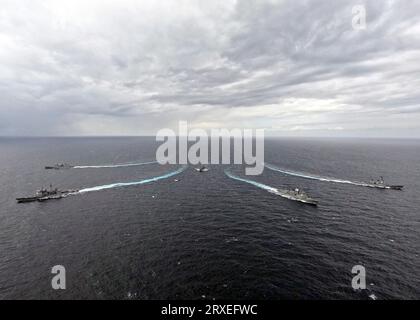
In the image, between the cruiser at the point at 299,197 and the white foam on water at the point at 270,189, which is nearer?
the cruiser at the point at 299,197

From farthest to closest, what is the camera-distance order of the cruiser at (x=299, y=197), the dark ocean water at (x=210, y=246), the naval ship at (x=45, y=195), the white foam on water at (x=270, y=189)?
the white foam on water at (x=270, y=189)
the naval ship at (x=45, y=195)
the cruiser at (x=299, y=197)
the dark ocean water at (x=210, y=246)

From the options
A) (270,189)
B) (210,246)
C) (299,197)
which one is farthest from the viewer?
(270,189)

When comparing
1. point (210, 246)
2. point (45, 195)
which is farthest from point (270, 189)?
point (45, 195)

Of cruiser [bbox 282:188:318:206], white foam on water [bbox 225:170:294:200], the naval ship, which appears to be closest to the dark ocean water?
cruiser [bbox 282:188:318:206]

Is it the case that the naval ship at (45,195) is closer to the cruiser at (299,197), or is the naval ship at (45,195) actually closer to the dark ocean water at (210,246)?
the dark ocean water at (210,246)

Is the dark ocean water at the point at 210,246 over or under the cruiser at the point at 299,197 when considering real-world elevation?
under

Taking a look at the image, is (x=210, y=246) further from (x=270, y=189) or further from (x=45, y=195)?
(x=45, y=195)

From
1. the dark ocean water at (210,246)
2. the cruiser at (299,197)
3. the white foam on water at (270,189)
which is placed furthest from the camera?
the white foam on water at (270,189)

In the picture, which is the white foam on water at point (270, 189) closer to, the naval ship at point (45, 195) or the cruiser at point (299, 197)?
the cruiser at point (299, 197)

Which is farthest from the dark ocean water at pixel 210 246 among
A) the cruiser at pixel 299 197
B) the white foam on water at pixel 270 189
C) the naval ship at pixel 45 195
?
the white foam on water at pixel 270 189

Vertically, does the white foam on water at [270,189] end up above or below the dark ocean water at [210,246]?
above

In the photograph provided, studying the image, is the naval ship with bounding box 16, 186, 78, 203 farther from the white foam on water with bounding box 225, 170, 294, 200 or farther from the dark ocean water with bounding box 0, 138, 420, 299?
the white foam on water with bounding box 225, 170, 294, 200

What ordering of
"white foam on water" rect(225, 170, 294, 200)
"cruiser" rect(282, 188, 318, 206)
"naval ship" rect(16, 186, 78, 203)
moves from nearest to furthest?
"cruiser" rect(282, 188, 318, 206) < "naval ship" rect(16, 186, 78, 203) < "white foam on water" rect(225, 170, 294, 200)
